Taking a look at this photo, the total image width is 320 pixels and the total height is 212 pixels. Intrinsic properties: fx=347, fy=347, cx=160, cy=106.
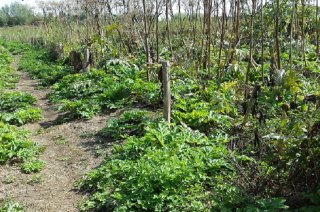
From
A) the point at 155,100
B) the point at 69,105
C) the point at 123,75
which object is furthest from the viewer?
the point at 123,75

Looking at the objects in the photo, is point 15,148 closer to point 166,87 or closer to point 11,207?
point 11,207

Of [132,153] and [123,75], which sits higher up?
[123,75]

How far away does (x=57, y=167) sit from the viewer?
19.6 ft

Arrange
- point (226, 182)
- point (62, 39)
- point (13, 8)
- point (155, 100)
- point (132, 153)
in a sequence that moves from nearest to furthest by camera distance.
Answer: point (226, 182)
point (132, 153)
point (155, 100)
point (62, 39)
point (13, 8)

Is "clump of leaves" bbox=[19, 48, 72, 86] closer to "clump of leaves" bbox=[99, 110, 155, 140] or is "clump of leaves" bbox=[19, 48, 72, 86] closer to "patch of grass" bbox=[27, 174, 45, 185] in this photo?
"clump of leaves" bbox=[99, 110, 155, 140]

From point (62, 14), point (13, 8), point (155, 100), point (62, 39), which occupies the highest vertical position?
point (13, 8)

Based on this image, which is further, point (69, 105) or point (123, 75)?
point (123, 75)

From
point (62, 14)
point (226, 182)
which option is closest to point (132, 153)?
point (226, 182)

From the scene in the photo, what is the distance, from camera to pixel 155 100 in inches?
316

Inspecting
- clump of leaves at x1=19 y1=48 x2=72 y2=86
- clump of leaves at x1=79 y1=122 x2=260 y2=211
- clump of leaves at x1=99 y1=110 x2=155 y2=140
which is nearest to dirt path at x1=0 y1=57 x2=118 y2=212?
clump of leaves at x1=99 y1=110 x2=155 y2=140

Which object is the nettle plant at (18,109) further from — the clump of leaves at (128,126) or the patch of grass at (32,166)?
the patch of grass at (32,166)

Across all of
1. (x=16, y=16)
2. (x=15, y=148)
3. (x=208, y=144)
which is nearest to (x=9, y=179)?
(x=15, y=148)

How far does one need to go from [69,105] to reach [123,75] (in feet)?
8.62

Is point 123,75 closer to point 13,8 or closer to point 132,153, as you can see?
point 132,153
